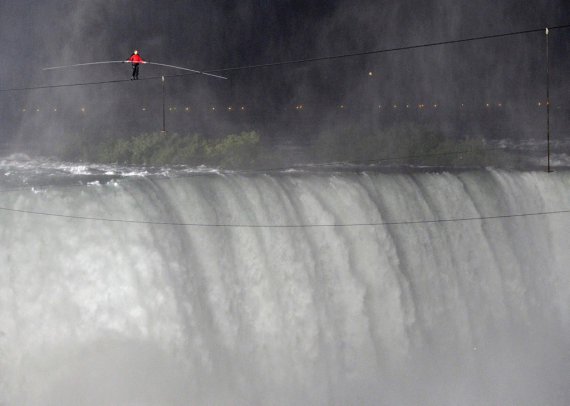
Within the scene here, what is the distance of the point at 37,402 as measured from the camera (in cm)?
1252

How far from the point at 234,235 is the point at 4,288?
4.18 meters

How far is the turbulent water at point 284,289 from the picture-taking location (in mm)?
12859

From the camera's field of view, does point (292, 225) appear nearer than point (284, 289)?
No

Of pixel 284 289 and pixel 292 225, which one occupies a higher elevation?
pixel 292 225

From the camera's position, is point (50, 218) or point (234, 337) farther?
point (234, 337)

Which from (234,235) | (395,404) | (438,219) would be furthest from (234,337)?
(438,219)

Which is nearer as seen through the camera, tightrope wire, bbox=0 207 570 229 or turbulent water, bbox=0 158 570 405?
turbulent water, bbox=0 158 570 405

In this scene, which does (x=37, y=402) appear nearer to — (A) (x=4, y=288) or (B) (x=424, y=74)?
(A) (x=4, y=288)

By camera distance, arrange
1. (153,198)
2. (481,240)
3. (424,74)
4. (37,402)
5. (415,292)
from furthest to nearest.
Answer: (424,74) → (481,240) → (415,292) → (153,198) → (37,402)

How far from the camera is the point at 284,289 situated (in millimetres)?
15070

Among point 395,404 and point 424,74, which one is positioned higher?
point 424,74

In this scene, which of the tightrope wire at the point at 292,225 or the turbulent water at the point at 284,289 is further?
the tightrope wire at the point at 292,225

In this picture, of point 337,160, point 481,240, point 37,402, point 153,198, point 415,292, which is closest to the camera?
point 37,402

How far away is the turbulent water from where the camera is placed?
12859 mm
